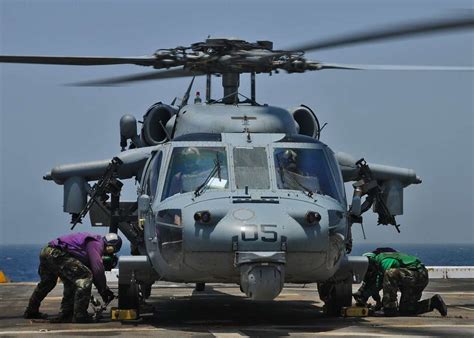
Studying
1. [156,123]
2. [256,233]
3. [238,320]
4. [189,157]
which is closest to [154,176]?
[189,157]

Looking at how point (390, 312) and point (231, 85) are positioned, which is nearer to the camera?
point (390, 312)

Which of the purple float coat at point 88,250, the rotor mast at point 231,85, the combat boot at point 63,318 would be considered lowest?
the combat boot at point 63,318

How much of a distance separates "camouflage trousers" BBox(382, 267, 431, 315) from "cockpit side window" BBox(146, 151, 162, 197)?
367cm

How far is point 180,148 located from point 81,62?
6.46 feet

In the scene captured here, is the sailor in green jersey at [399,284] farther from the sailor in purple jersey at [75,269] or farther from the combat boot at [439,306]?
the sailor in purple jersey at [75,269]

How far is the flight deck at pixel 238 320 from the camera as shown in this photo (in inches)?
501

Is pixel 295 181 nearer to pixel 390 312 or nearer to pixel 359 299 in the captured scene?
pixel 359 299

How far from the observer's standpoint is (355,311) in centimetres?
1484

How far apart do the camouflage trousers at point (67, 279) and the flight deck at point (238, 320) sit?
379 millimetres

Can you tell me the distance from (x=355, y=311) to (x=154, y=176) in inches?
134

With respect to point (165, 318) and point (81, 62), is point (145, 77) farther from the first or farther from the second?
point (165, 318)

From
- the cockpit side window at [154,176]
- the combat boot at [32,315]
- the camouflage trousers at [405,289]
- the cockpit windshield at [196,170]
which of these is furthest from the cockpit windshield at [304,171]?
the combat boot at [32,315]

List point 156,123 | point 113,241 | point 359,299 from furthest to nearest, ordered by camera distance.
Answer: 1. point 156,123
2. point 359,299
3. point 113,241

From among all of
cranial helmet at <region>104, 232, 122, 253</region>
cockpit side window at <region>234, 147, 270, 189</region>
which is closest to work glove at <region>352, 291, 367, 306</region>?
cockpit side window at <region>234, 147, 270, 189</region>
